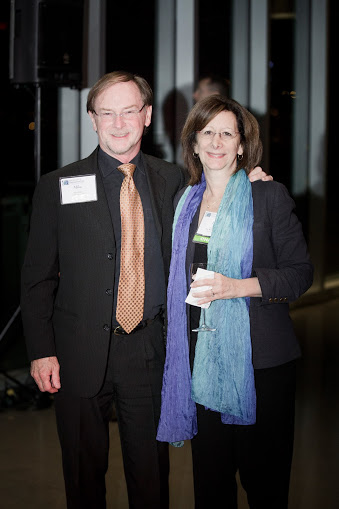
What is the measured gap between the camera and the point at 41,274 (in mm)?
2348

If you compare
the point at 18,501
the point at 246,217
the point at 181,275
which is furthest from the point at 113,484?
the point at 246,217

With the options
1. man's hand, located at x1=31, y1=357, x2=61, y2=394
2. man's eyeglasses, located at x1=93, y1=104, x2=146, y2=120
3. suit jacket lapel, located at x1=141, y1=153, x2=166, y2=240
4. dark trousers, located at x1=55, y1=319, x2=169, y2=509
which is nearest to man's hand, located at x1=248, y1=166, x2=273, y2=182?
suit jacket lapel, located at x1=141, y1=153, x2=166, y2=240

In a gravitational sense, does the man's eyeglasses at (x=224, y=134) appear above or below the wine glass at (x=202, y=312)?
above

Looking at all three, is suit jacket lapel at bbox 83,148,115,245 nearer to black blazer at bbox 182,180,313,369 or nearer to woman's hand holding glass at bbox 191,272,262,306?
woman's hand holding glass at bbox 191,272,262,306

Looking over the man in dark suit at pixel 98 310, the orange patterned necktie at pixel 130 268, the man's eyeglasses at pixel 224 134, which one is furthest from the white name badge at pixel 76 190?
the man's eyeglasses at pixel 224 134

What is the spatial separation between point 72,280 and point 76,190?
320 millimetres

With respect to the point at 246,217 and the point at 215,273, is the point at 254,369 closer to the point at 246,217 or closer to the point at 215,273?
the point at 215,273

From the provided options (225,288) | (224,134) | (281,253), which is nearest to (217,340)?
(225,288)

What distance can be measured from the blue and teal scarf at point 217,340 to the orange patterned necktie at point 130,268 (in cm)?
11

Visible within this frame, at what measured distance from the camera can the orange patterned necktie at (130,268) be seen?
231 cm

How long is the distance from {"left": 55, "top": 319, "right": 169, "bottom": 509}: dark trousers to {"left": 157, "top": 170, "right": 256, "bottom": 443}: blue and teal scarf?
0.06m

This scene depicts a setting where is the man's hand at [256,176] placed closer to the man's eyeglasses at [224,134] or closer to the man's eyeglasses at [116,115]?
the man's eyeglasses at [224,134]

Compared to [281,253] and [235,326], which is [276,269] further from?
[235,326]

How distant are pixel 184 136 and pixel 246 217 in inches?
16.0
